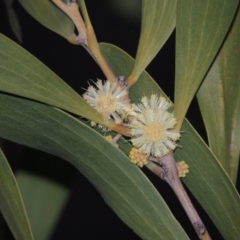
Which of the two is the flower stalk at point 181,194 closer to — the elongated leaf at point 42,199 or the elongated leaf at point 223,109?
the elongated leaf at point 223,109

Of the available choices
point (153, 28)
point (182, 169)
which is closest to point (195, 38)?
point (153, 28)

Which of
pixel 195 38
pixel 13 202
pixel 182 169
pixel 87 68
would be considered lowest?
pixel 13 202

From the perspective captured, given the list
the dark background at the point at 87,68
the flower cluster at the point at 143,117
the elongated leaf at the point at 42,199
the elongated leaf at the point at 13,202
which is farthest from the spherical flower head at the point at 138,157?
the dark background at the point at 87,68

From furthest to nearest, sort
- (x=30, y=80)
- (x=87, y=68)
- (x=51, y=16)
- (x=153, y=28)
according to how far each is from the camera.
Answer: (x=87, y=68) < (x=51, y=16) < (x=153, y=28) < (x=30, y=80)

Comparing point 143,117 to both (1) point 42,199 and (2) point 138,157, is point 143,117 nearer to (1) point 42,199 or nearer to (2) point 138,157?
(2) point 138,157

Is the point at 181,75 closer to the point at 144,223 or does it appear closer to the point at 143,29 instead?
the point at 143,29

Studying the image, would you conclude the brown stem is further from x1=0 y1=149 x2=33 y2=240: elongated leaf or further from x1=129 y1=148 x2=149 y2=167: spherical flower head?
x1=0 y1=149 x2=33 y2=240: elongated leaf

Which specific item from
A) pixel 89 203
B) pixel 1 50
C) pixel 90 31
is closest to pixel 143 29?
pixel 90 31
